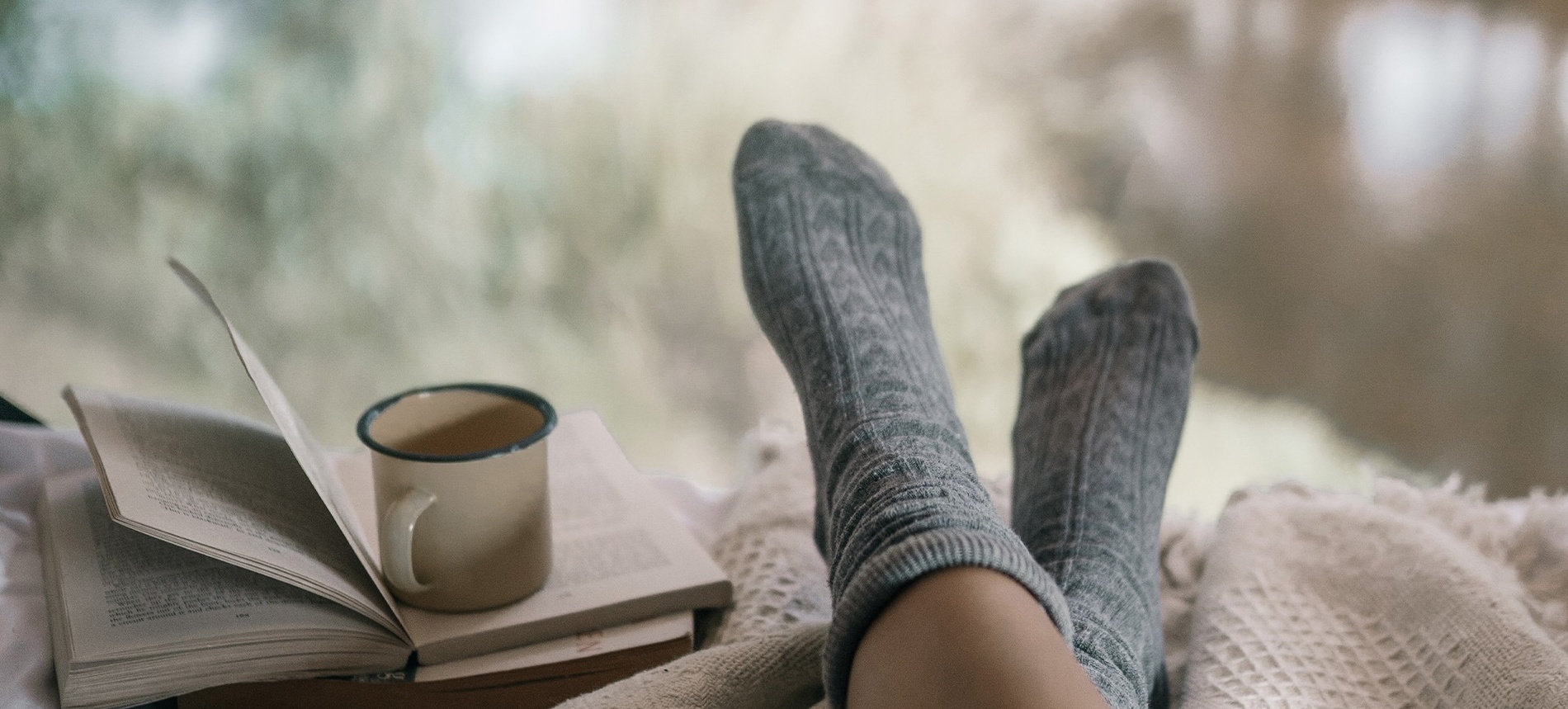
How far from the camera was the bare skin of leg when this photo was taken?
357 mm

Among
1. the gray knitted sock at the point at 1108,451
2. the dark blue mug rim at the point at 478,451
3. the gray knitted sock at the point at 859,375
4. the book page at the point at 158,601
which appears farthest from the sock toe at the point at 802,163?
the book page at the point at 158,601

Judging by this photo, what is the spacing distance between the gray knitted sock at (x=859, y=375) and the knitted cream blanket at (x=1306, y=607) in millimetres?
48

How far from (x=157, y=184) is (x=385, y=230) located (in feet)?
0.62

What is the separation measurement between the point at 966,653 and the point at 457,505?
0.81ft

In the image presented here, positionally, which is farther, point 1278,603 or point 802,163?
point 802,163

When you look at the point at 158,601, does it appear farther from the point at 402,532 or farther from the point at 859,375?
the point at 859,375

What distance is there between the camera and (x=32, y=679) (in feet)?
1.47

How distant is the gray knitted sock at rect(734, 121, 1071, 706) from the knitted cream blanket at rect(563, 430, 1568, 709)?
0.05 m

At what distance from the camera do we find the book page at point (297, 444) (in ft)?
1.55

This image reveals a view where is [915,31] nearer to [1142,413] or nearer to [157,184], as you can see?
[1142,413]

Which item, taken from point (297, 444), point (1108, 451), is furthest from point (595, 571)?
point (1108, 451)

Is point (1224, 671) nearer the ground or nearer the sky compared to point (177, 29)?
nearer the ground

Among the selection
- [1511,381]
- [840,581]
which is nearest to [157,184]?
[840,581]

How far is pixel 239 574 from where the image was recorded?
1.61 ft
